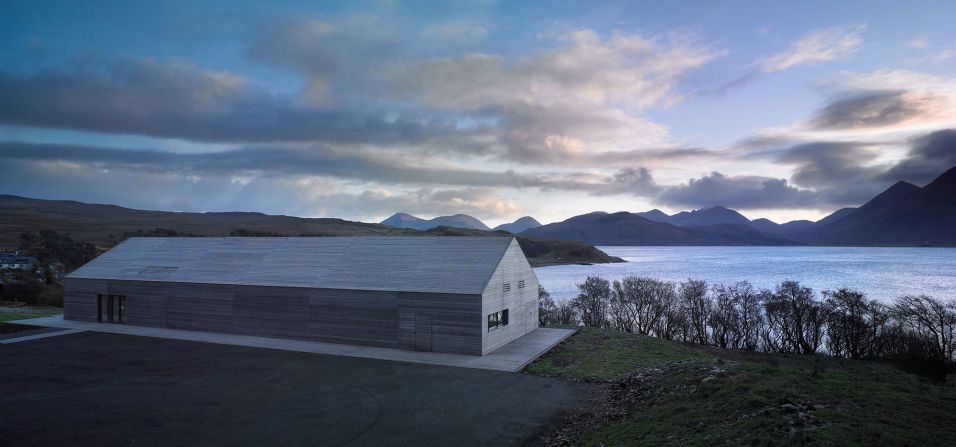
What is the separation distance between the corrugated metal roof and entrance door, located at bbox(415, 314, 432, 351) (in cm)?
147

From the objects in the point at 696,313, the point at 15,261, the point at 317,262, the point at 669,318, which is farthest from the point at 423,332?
the point at 15,261

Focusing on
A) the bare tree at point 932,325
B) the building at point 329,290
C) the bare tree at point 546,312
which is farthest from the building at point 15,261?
the bare tree at point 932,325

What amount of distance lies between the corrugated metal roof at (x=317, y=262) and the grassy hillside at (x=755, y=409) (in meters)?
8.15

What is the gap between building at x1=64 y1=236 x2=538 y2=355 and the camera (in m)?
23.5

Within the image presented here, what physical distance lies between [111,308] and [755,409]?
3733 centimetres

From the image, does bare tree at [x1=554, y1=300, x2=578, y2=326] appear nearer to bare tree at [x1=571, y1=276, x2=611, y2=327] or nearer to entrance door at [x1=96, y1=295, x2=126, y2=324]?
bare tree at [x1=571, y1=276, x2=611, y2=327]

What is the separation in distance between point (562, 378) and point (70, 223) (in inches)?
7599

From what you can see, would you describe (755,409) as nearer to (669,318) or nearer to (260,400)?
(260,400)

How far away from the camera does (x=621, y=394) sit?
54.6ft

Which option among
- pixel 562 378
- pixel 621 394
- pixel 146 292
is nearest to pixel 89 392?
pixel 146 292

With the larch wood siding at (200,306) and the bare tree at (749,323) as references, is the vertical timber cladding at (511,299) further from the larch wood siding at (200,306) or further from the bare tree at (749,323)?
the bare tree at (749,323)

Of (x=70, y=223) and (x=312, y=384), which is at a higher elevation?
(x=70, y=223)

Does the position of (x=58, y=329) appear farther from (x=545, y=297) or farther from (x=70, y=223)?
(x=70, y=223)

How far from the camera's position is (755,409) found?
11305 mm
